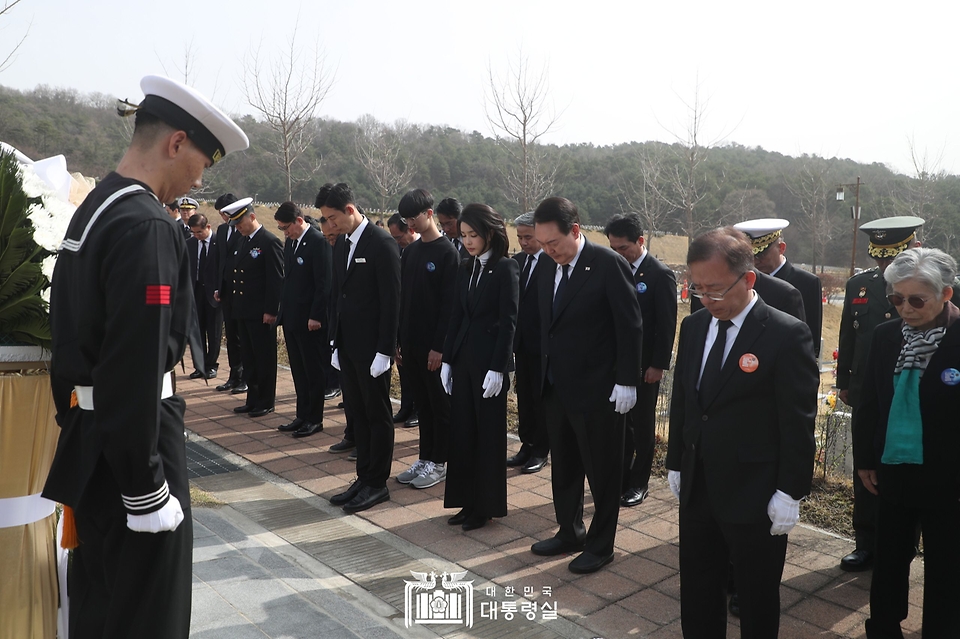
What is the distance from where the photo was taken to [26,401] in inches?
106

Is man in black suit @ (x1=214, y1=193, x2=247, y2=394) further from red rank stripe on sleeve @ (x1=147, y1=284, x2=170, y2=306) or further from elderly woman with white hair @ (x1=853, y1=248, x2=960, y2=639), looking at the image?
elderly woman with white hair @ (x1=853, y1=248, x2=960, y2=639)

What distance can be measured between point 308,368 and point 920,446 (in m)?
5.37

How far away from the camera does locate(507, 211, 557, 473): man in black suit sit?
6.10 metres

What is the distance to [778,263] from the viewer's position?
487 centimetres

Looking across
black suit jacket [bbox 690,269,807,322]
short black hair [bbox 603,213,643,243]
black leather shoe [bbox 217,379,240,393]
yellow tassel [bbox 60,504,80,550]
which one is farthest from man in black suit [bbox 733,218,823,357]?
black leather shoe [bbox 217,379,240,393]

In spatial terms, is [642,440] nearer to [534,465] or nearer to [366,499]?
[534,465]

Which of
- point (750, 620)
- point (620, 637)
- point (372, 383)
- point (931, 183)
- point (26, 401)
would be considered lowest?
point (620, 637)

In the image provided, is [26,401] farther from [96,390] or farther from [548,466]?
[548,466]

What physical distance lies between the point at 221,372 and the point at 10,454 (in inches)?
307

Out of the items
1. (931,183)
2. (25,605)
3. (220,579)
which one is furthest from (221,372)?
(931,183)

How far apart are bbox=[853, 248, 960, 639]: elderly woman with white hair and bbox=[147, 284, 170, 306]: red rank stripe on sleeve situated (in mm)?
2935

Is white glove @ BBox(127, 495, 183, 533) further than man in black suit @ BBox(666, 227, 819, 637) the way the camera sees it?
No

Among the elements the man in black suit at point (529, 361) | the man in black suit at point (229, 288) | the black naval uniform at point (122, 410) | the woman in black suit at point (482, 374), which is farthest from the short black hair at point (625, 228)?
the man in black suit at point (229, 288)

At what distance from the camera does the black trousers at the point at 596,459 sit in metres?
4.29
